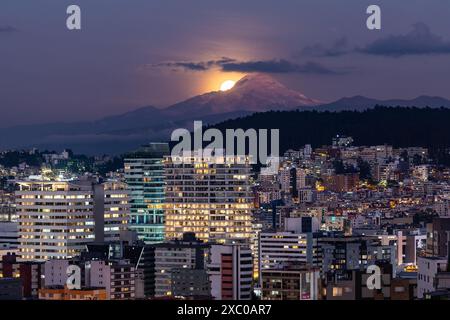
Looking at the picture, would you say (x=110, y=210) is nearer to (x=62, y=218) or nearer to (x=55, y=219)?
(x=62, y=218)

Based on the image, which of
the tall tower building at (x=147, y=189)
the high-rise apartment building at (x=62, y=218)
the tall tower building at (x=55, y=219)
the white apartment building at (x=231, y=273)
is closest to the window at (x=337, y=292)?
the white apartment building at (x=231, y=273)

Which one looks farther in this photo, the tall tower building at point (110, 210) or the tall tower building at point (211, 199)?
the tall tower building at point (211, 199)

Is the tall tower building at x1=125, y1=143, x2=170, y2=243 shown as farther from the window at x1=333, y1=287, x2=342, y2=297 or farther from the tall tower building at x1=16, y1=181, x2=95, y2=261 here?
the window at x1=333, y1=287, x2=342, y2=297

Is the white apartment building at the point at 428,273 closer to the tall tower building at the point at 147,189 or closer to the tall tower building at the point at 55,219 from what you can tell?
the tall tower building at the point at 55,219

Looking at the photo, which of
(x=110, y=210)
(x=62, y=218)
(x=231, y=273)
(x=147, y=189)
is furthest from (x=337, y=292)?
(x=147, y=189)

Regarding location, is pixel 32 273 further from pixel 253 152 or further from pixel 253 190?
pixel 253 152

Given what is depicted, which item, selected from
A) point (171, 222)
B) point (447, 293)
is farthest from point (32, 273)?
point (171, 222)
